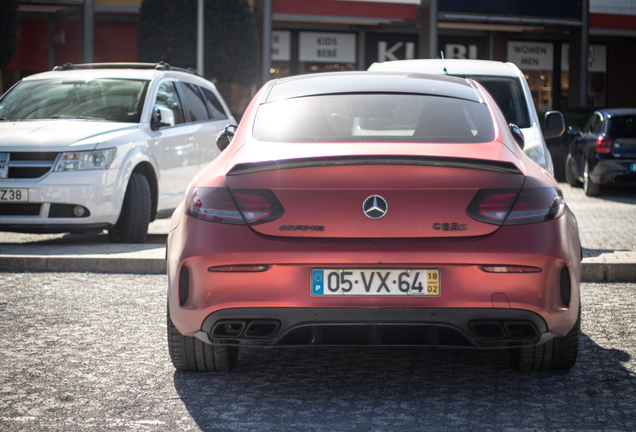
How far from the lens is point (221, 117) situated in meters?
11.0

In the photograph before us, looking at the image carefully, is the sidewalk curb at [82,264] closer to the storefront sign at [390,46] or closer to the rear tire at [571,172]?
the rear tire at [571,172]

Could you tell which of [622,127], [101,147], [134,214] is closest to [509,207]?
[101,147]

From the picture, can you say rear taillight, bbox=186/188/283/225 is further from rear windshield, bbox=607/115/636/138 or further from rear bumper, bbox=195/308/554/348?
rear windshield, bbox=607/115/636/138

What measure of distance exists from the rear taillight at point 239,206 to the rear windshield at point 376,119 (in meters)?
0.47

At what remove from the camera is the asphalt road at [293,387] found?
3596mm

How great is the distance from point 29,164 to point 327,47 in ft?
75.6

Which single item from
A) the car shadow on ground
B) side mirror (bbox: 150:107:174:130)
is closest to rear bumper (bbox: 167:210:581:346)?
the car shadow on ground

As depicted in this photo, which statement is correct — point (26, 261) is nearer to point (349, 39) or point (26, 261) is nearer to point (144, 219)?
point (144, 219)

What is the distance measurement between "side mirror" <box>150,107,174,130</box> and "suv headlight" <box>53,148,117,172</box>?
935 millimetres

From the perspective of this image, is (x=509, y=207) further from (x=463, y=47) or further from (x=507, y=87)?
(x=463, y=47)

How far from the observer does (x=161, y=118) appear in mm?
9055

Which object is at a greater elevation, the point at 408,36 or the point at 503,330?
the point at 408,36

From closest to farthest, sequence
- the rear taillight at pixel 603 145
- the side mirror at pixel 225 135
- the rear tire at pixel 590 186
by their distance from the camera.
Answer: the side mirror at pixel 225 135, the rear taillight at pixel 603 145, the rear tire at pixel 590 186

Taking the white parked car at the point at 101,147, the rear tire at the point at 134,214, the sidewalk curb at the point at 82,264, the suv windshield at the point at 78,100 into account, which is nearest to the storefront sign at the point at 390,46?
the white parked car at the point at 101,147
